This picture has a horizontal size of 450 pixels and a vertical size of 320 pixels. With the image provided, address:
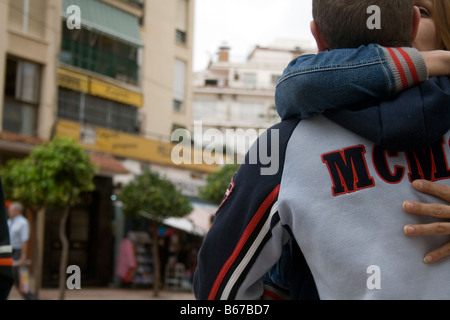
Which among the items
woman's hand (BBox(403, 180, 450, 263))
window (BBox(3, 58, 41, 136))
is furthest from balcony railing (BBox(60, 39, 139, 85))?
woman's hand (BBox(403, 180, 450, 263))

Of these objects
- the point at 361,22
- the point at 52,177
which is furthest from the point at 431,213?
the point at 52,177

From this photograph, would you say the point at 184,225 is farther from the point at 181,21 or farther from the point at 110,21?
the point at 181,21

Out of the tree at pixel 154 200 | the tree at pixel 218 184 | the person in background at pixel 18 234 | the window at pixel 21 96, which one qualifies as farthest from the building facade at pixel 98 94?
the person in background at pixel 18 234

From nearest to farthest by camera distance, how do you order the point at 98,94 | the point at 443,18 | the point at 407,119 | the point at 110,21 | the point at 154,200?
1. the point at 407,119
2. the point at 443,18
3. the point at 154,200
4. the point at 98,94
5. the point at 110,21

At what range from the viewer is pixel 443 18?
138 cm

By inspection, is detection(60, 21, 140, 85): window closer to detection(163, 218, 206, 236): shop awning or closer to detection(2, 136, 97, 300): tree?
detection(163, 218, 206, 236): shop awning

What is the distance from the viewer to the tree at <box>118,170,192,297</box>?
1573 cm

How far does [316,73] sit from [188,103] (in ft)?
73.5

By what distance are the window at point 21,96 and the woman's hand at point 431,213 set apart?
15230 millimetres

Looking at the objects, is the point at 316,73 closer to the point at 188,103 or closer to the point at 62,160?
the point at 62,160

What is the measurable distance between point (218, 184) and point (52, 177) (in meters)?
6.26

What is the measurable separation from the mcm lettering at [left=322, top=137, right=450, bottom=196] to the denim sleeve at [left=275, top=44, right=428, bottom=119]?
0.34ft

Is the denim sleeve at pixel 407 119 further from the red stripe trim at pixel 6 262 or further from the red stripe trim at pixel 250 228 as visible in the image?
the red stripe trim at pixel 6 262

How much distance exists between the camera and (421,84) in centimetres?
111
